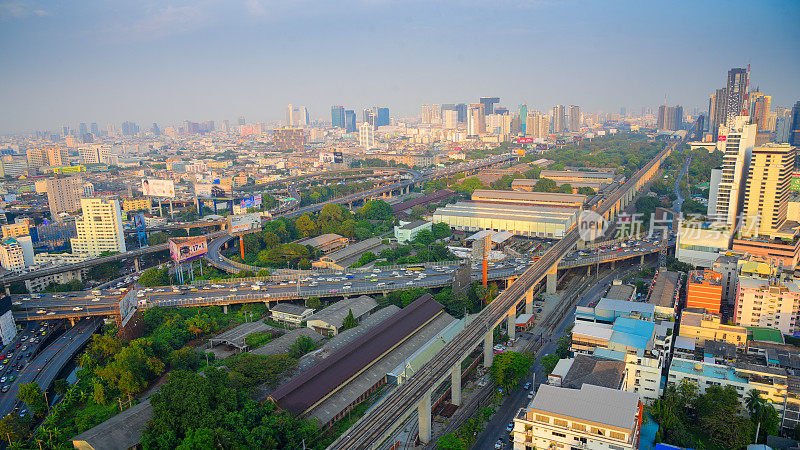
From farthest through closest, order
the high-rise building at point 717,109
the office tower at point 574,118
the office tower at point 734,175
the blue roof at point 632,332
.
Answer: the office tower at point 574,118 → the high-rise building at point 717,109 → the office tower at point 734,175 → the blue roof at point 632,332

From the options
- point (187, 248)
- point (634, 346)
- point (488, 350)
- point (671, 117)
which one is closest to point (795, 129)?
point (634, 346)

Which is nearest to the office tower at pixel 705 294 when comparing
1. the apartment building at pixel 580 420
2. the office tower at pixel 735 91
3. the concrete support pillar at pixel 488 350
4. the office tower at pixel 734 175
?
the concrete support pillar at pixel 488 350

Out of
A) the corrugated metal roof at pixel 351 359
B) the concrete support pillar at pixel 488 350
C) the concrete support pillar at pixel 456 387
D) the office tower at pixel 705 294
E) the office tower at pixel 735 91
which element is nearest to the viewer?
the corrugated metal roof at pixel 351 359

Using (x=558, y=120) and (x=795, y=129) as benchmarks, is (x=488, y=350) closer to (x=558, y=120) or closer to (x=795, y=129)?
(x=795, y=129)

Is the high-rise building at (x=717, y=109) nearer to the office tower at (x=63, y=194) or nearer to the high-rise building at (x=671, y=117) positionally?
the high-rise building at (x=671, y=117)

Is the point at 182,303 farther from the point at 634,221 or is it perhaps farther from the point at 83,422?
the point at 634,221

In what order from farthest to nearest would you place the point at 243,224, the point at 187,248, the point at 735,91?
the point at 735,91 → the point at 243,224 → the point at 187,248
